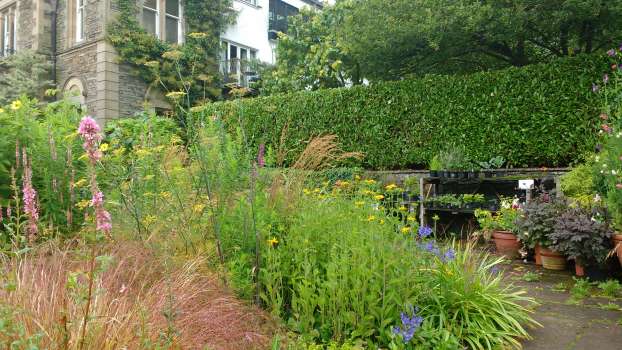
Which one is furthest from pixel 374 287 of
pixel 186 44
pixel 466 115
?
pixel 186 44

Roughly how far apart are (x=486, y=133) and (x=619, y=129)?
375cm

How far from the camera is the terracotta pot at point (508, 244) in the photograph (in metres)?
5.26

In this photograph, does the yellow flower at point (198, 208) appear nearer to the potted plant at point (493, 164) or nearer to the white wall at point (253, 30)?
the potted plant at point (493, 164)

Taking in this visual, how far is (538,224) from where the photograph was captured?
4.67 metres

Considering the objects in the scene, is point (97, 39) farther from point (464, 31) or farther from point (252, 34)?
point (464, 31)

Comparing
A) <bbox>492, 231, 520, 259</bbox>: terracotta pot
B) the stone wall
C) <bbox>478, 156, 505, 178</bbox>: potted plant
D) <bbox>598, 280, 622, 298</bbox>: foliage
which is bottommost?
<bbox>598, 280, 622, 298</bbox>: foliage

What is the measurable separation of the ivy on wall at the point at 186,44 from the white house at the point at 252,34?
0.57 m

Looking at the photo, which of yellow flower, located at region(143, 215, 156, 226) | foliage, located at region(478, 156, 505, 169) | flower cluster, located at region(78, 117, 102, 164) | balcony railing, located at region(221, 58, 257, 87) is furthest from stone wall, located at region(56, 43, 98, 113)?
flower cluster, located at region(78, 117, 102, 164)

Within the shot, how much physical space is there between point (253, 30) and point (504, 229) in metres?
15.1

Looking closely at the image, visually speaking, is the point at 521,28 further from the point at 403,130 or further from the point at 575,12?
the point at 403,130

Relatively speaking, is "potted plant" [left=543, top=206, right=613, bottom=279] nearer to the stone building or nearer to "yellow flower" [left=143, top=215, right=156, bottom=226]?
"yellow flower" [left=143, top=215, right=156, bottom=226]

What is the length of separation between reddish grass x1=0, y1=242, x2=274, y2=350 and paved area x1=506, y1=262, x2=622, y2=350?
1732 millimetres

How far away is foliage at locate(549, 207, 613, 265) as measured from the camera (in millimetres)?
4047

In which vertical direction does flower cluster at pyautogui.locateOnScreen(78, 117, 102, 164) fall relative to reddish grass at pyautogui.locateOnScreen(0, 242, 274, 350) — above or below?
above
